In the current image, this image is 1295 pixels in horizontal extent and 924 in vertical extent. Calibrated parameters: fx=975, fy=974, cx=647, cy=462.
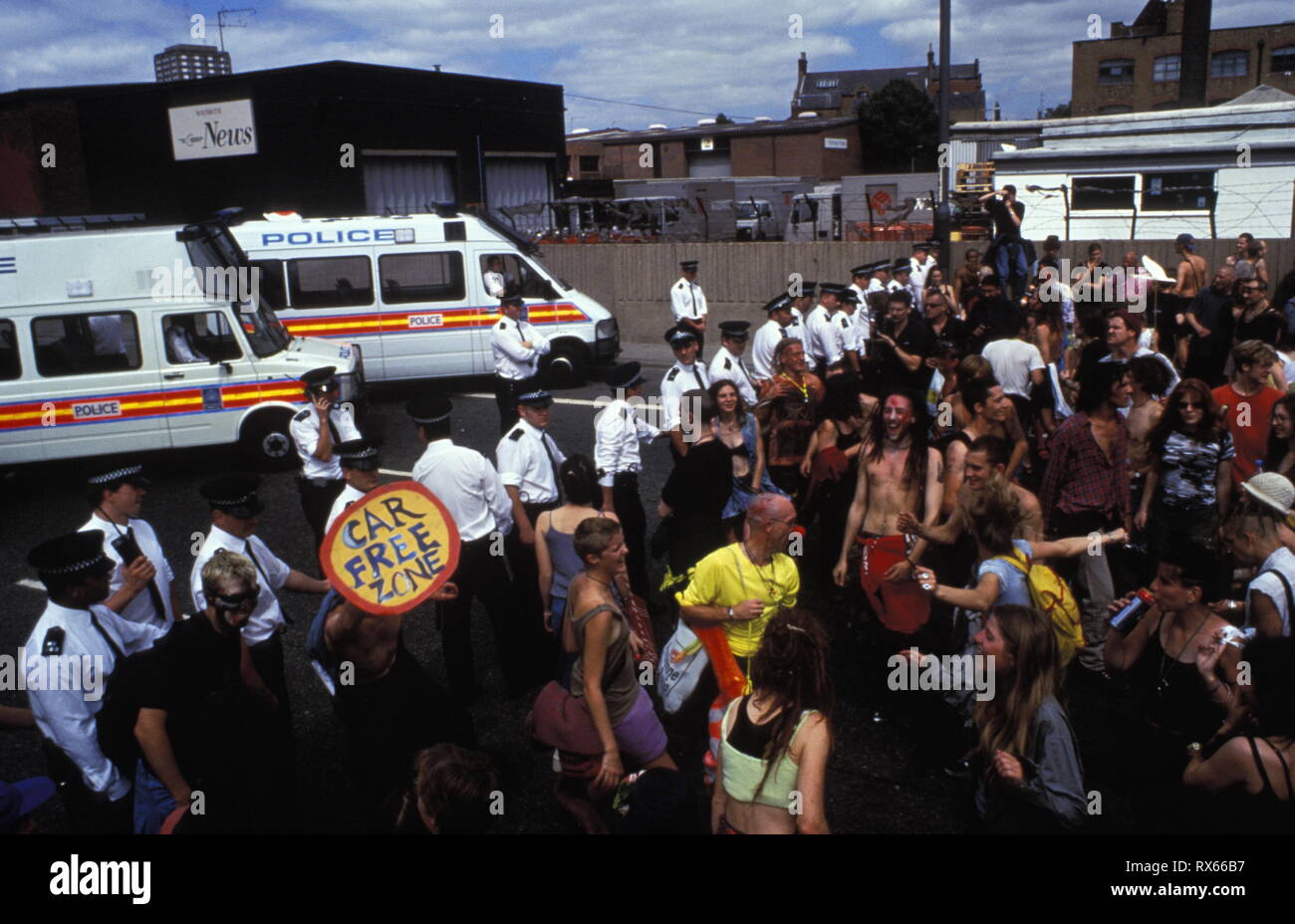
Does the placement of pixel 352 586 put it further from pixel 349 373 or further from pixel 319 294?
pixel 319 294

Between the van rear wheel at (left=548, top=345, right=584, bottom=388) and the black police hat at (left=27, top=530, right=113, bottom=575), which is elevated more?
the black police hat at (left=27, top=530, right=113, bottom=575)

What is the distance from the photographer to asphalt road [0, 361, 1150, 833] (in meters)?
4.87

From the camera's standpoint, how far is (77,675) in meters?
3.74

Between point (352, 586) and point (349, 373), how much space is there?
7.92 metres

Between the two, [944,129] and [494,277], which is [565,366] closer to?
[494,277]

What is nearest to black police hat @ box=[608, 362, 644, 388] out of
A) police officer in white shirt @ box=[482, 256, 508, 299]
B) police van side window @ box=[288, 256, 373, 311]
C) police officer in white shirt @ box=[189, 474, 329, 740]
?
police officer in white shirt @ box=[189, 474, 329, 740]

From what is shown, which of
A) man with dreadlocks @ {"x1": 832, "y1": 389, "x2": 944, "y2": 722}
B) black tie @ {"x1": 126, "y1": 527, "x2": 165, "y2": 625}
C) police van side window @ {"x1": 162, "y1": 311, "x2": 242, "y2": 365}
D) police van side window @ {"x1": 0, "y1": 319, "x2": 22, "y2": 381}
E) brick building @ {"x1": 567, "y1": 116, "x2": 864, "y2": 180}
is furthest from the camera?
brick building @ {"x1": 567, "y1": 116, "x2": 864, "y2": 180}

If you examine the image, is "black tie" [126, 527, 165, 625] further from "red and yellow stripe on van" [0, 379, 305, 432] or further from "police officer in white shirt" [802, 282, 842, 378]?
"police officer in white shirt" [802, 282, 842, 378]

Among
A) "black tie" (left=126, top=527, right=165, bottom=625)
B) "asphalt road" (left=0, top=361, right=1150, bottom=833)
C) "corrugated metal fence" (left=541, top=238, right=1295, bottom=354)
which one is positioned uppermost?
"corrugated metal fence" (left=541, top=238, right=1295, bottom=354)

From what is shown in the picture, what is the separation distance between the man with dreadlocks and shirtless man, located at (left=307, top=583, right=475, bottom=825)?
2.51m

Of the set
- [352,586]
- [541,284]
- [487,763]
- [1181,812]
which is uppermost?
[541,284]

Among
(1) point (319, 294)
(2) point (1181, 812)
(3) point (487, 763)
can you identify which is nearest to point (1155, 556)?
(2) point (1181, 812)

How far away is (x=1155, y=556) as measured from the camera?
21.2ft

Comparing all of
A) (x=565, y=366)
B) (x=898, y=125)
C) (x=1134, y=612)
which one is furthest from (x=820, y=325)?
(x=898, y=125)
